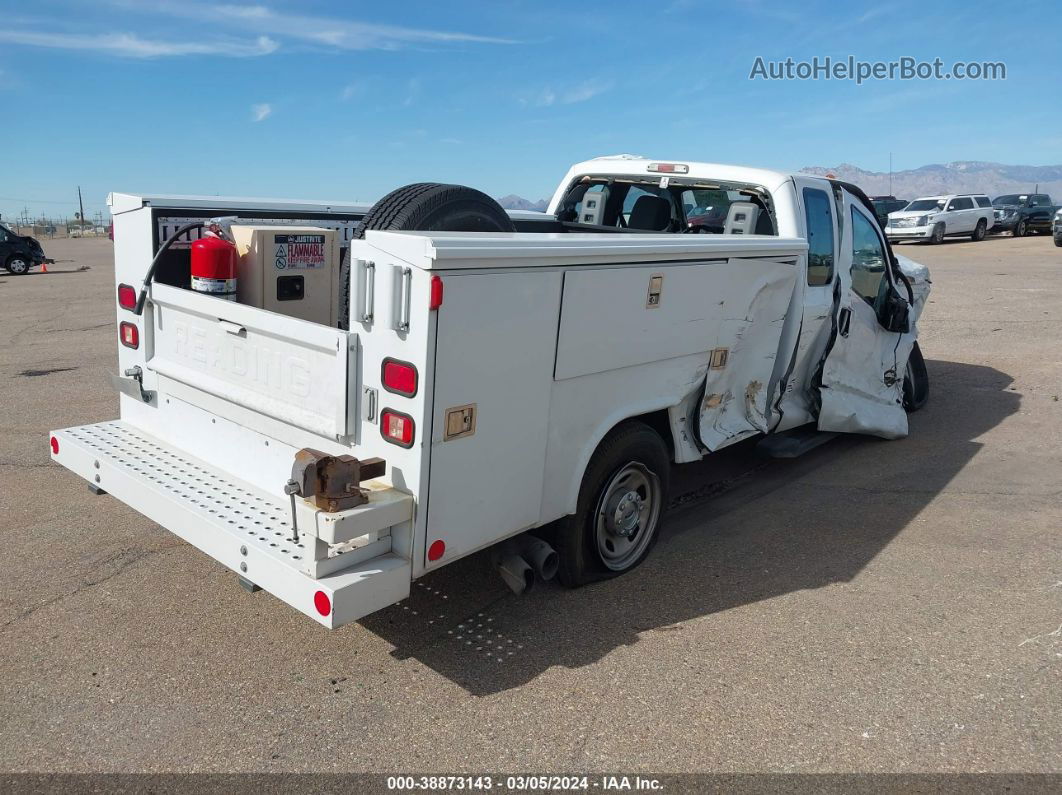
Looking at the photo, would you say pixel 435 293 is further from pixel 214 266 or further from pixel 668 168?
pixel 668 168

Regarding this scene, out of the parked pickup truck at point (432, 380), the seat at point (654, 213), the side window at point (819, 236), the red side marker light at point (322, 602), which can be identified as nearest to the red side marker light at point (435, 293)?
the parked pickup truck at point (432, 380)

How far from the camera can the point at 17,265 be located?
2284cm

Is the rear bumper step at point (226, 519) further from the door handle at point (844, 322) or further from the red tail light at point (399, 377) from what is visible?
the door handle at point (844, 322)

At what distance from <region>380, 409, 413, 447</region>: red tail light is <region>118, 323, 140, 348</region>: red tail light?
6.17 feet

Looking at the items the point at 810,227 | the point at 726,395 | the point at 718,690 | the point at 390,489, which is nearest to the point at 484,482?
→ the point at 390,489

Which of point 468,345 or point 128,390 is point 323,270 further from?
point 468,345

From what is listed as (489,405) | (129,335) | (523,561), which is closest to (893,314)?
(523,561)

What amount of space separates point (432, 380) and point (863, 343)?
14.8 feet

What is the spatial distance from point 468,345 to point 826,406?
12.7 ft

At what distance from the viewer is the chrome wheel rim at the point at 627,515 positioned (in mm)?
4344

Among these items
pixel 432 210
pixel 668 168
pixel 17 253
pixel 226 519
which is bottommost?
pixel 17 253

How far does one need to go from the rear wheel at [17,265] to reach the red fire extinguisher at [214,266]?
22.1 meters

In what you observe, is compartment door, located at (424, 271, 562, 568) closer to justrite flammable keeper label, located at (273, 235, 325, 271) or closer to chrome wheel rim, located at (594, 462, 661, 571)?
chrome wheel rim, located at (594, 462, 661, 571)

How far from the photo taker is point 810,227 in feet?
18.7
